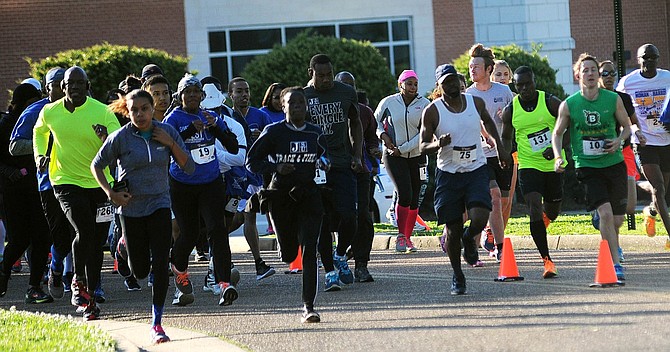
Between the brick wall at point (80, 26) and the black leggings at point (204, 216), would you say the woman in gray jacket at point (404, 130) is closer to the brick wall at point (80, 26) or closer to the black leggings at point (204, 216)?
the black leggings at point (204, 216)

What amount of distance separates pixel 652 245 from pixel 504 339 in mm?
6967

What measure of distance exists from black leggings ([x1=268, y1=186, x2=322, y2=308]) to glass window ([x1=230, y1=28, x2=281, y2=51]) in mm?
23665

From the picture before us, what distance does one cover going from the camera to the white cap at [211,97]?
42.3 ft

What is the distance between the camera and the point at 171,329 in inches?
405

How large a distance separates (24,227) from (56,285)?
0.76 m

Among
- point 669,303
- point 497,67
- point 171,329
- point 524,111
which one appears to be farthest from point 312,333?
point 497,67

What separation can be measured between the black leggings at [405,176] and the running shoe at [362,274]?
2.76m

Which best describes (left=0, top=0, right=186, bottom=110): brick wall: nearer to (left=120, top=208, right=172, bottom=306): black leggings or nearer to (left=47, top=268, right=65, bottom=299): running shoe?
(left=47, top=268, right=65, bottom=299): running shoe

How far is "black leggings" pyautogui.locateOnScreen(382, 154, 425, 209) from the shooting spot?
1580 cm

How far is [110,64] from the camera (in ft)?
94.7

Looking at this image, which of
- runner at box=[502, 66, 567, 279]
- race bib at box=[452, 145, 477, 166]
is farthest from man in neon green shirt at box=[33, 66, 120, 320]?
runner at box=[502, 66, 567, 279]

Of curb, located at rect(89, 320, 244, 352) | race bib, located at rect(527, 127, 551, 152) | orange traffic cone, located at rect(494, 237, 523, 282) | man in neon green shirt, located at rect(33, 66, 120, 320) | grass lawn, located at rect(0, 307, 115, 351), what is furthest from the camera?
race bib, located at rect(527, 127, 551, 152)

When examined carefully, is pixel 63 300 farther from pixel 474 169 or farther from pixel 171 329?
pixel 474 169

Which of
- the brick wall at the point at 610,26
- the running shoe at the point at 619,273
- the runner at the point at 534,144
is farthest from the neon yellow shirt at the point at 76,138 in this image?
the brick wall at the point at 610,26
